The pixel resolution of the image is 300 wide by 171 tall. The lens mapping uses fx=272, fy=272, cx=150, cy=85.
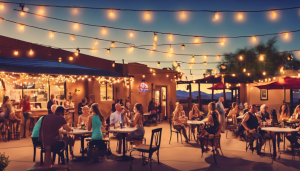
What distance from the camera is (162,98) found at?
1844cm

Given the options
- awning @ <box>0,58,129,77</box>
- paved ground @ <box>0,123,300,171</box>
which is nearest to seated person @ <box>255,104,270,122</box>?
paved ground @ <box>0,123,300,171</box>

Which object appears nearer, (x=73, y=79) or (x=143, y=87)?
(x=73, y=79)

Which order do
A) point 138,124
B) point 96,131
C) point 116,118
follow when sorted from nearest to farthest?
point 96,131 < point 138,124 < point 116,118

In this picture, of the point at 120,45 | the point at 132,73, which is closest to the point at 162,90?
the point at 132,73

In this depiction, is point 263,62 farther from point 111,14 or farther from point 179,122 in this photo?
point 111,14

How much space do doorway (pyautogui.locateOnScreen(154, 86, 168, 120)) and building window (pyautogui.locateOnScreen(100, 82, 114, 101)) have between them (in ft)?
9.88

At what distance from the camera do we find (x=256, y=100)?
73.9 feet

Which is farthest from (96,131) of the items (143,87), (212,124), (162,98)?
(162,98)

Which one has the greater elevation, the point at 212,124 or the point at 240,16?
the point at 240,16

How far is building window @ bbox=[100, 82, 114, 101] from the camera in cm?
1630

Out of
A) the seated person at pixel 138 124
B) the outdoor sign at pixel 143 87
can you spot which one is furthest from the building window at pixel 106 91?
the seated person at pixel 138 124

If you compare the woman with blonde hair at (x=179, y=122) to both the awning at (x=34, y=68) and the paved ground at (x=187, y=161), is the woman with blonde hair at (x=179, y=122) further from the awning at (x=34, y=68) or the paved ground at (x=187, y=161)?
the awning at (x=34, y=68)

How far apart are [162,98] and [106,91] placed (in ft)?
13.2

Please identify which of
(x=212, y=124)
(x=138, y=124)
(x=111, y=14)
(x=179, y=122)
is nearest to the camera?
(x=138, y=124)
